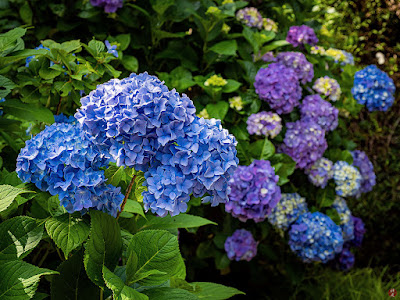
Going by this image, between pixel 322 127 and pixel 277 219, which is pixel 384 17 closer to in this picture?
A: pixel 322 127

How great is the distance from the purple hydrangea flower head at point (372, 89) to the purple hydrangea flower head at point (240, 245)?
3.75 ft

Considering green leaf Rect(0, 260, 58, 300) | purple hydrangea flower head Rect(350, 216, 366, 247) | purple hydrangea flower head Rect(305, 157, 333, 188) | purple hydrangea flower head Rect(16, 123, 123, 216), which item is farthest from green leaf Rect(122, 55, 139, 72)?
purple hydrangea flower head Rect(350, 216, 366, 247)

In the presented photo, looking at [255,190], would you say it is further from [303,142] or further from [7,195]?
[7,195]

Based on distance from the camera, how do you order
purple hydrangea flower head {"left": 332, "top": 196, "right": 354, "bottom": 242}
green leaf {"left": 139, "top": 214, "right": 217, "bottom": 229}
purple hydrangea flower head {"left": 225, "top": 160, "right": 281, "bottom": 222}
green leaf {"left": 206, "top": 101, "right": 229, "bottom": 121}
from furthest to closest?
→ 1. purple hydrangea flower head {"left": 332, "top": 196, "right": 354, "bottom": 242}
2. green leaf {"left": 206, "top": 101, "right": 229, "bottom": 121}
3. purple hydrangea flower head {"left": 225, "top": 160, "right": 281, "bottom": 222}
4. green leaf {"left": 139, "top": 214, "right": 217, "bottom": 229}

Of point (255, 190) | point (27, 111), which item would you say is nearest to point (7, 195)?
point (27, 111)

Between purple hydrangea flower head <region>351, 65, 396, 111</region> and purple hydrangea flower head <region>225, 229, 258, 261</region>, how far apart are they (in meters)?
1.14

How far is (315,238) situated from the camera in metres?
2.41

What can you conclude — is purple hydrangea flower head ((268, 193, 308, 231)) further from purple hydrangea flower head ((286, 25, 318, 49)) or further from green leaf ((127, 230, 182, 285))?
green leaf ((127, 230, 182, 285))

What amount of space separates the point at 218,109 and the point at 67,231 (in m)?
1.41

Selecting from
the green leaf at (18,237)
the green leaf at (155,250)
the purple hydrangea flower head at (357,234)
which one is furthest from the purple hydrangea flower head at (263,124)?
the green leaf at (18,237)

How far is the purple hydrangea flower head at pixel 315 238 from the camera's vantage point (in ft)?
7.93

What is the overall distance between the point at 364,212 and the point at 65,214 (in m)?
2.76

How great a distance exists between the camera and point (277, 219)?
2453mm

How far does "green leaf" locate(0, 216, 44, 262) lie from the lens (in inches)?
43.4
